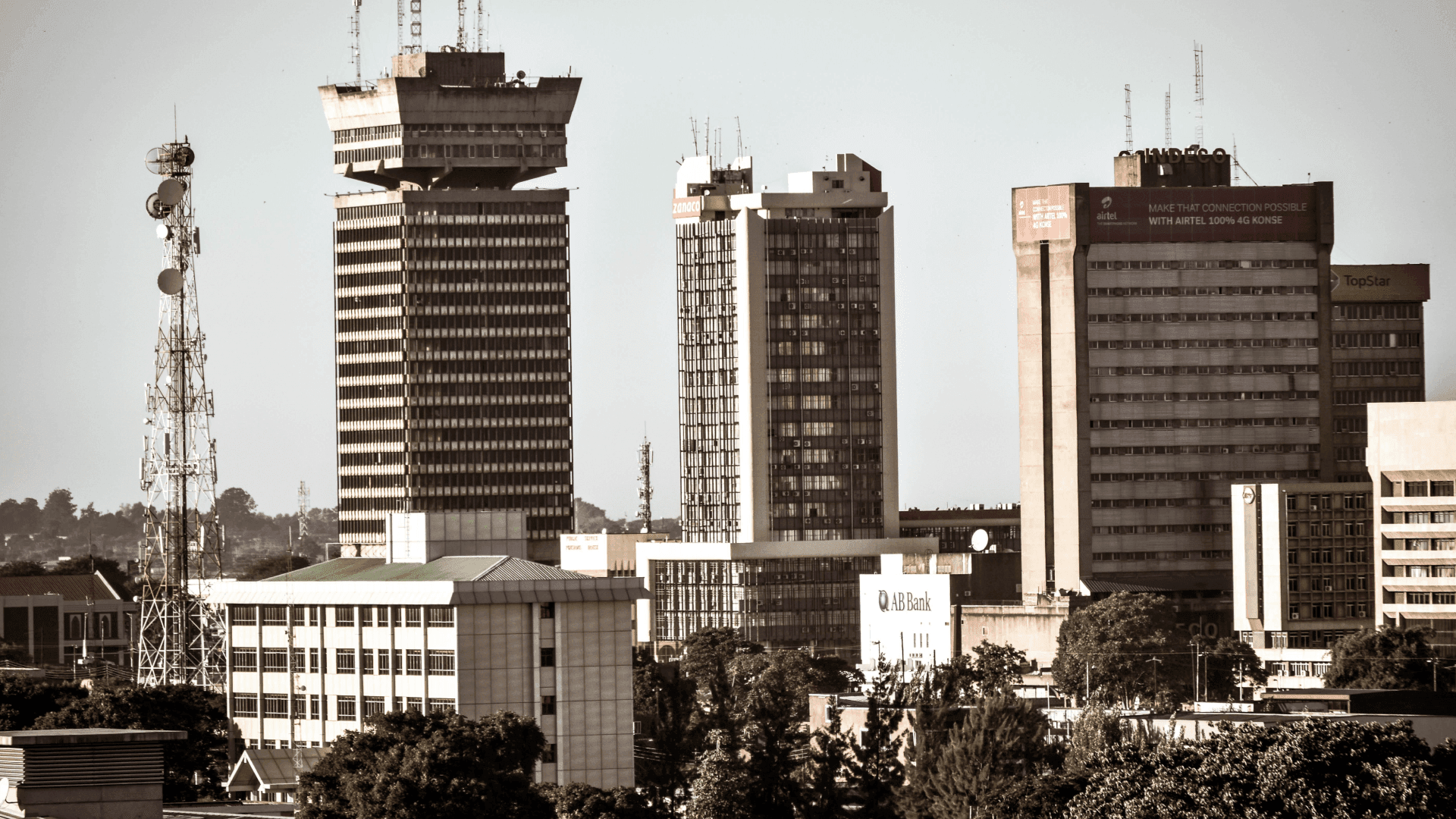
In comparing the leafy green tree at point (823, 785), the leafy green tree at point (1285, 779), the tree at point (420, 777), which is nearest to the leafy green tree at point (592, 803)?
the tree at point (420, 777)

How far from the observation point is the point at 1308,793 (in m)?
122

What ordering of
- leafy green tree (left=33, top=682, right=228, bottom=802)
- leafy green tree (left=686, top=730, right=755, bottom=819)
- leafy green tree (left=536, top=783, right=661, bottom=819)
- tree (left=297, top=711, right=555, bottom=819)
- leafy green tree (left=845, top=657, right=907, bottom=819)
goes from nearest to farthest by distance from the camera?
tree (left=297, top=711, right=555, bottom=819) → leafy green tree (left=536, top=783, right=661, bottom=819) → leafy green tree (left=686, top=730, right=755, bottom=819) → leafy green tree (left=845, top=657, right=907, bottom=819) → leafy green tree (left=33, top=682, right=228, bottom=802)

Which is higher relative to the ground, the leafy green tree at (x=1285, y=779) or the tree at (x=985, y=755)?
the leafy green tree at (x=1285, y=779)

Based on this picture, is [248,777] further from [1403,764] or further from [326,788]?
[1403,764]

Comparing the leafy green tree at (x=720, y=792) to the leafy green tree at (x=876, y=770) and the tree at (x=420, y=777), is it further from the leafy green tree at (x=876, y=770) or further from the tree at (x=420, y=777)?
the tree at (x=420, y=777)

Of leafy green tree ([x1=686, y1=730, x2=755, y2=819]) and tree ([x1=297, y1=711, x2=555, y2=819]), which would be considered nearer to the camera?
tree ([x1=297, y1=711, x2=555, y2=819])

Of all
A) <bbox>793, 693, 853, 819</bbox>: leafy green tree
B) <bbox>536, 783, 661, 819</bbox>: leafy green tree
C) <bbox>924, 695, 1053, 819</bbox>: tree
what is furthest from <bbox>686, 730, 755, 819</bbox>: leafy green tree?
<bbox>924, 695, 1053, 819</bbox>: tree

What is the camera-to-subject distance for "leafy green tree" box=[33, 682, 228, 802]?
175 m

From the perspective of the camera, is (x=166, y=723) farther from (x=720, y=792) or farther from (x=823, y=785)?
(x=823, y=785)

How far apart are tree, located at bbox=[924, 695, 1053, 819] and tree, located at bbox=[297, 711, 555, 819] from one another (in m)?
26.6

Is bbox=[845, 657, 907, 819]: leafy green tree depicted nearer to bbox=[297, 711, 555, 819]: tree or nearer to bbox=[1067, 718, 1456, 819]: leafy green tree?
bbox=[297, 711, 555, 819]: tree

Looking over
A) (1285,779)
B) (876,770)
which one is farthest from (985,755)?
(1285,779)

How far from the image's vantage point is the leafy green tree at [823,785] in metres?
159

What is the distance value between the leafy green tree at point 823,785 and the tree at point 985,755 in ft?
20.1
